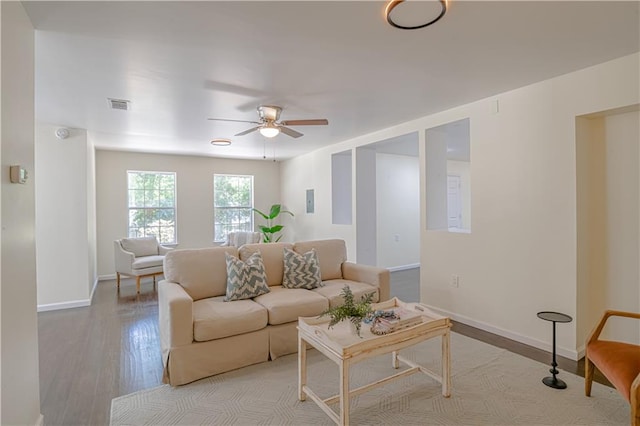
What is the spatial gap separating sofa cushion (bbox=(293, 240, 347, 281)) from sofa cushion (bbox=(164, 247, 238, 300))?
0.93 m

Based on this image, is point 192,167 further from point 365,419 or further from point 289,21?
point 365,419

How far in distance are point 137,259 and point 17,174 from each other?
4.08 meters

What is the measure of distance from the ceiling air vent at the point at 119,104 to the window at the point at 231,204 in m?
3.59

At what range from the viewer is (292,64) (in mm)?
2586

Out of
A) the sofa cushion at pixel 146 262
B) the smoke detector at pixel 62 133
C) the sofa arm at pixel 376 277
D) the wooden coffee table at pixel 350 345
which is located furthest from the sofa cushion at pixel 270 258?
the smoke detector at pixel 62 133

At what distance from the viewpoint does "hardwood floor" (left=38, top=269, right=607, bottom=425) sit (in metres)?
2.22

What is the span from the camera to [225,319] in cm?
259

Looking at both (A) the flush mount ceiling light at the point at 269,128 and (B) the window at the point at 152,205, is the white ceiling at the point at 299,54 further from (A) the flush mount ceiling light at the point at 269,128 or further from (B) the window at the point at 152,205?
(B) the window at the point at 152,205

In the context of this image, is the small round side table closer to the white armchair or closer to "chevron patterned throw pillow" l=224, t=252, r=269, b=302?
"chevron patterned throw pillow" l=224, t=252, r=269, b=302

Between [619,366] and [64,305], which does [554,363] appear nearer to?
[619,366]

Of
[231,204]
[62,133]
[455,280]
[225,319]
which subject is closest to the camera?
[225,319]

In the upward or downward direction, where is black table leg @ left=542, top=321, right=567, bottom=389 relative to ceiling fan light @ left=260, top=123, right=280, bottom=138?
downward

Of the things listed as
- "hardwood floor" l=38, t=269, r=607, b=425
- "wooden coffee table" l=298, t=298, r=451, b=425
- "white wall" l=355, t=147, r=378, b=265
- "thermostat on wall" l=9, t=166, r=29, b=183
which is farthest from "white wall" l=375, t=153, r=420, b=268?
"thermostat on wall" l=9, t=166, r=29, b=183

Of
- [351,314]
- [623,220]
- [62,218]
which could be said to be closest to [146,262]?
[62,218]
